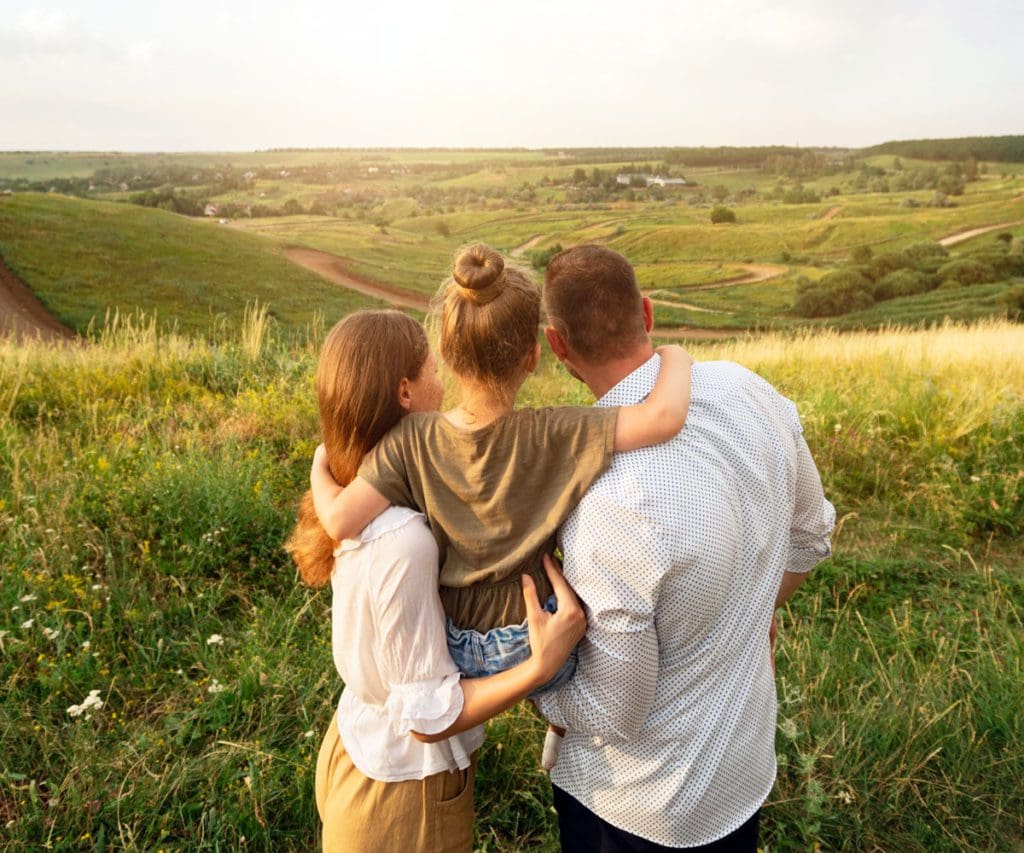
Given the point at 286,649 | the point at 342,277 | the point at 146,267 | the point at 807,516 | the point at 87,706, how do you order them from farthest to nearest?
the point at 342,277 < the point at 146,267 < the point at 286,649 < the point at 87,706 < the point at 807,516

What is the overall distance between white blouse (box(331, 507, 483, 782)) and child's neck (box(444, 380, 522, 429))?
188mm

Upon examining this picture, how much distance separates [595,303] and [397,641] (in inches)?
26.9

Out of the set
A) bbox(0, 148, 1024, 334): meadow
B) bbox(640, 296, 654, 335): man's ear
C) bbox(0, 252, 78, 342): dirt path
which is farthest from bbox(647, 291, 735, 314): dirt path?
bbox(640, 296, 654, 335): man's ear

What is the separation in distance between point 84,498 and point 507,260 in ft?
11.3

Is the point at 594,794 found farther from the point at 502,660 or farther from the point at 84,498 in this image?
the point at 84,498

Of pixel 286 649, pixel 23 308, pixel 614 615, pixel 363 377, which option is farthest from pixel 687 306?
pixel 614 615

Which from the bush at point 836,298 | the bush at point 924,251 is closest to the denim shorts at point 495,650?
the bush at point 836,298

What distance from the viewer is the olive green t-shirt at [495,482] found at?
1248mm

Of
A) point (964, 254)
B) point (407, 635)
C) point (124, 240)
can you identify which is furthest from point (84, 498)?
point (964, 254)

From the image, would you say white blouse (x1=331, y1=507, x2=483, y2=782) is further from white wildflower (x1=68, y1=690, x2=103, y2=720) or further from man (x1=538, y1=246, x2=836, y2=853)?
white wildflower (x1=68, y1=690, x2=103, y2=720)

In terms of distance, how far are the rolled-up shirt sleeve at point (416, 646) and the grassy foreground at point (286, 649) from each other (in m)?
1.19

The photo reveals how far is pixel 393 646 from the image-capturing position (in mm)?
1303

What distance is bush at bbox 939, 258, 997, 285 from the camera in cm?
3931

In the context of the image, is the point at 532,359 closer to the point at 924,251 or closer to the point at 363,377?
the point at 363,377
